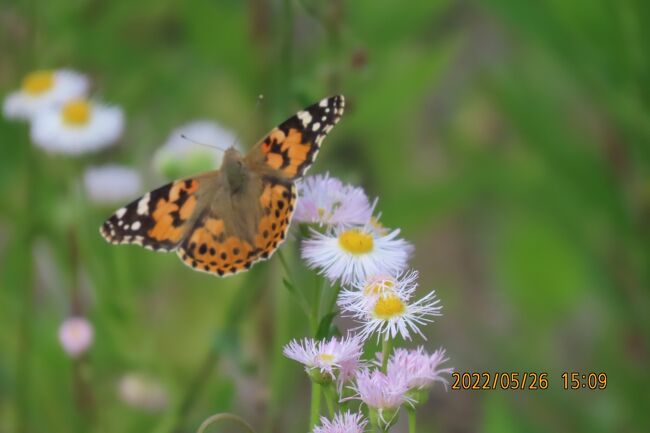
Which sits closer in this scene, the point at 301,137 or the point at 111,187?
the point at 301,137

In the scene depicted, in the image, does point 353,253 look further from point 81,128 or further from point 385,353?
point 81,128

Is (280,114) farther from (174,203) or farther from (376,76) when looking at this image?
(376,76)

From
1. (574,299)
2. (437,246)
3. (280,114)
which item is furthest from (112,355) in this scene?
(437,246)

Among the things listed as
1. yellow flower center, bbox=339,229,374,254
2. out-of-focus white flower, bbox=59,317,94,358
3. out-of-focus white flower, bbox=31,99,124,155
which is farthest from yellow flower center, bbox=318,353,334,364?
out-of-focus white flower, bbox=31,99,124,155

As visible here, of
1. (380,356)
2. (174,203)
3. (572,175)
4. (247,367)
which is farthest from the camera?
(572,175)
